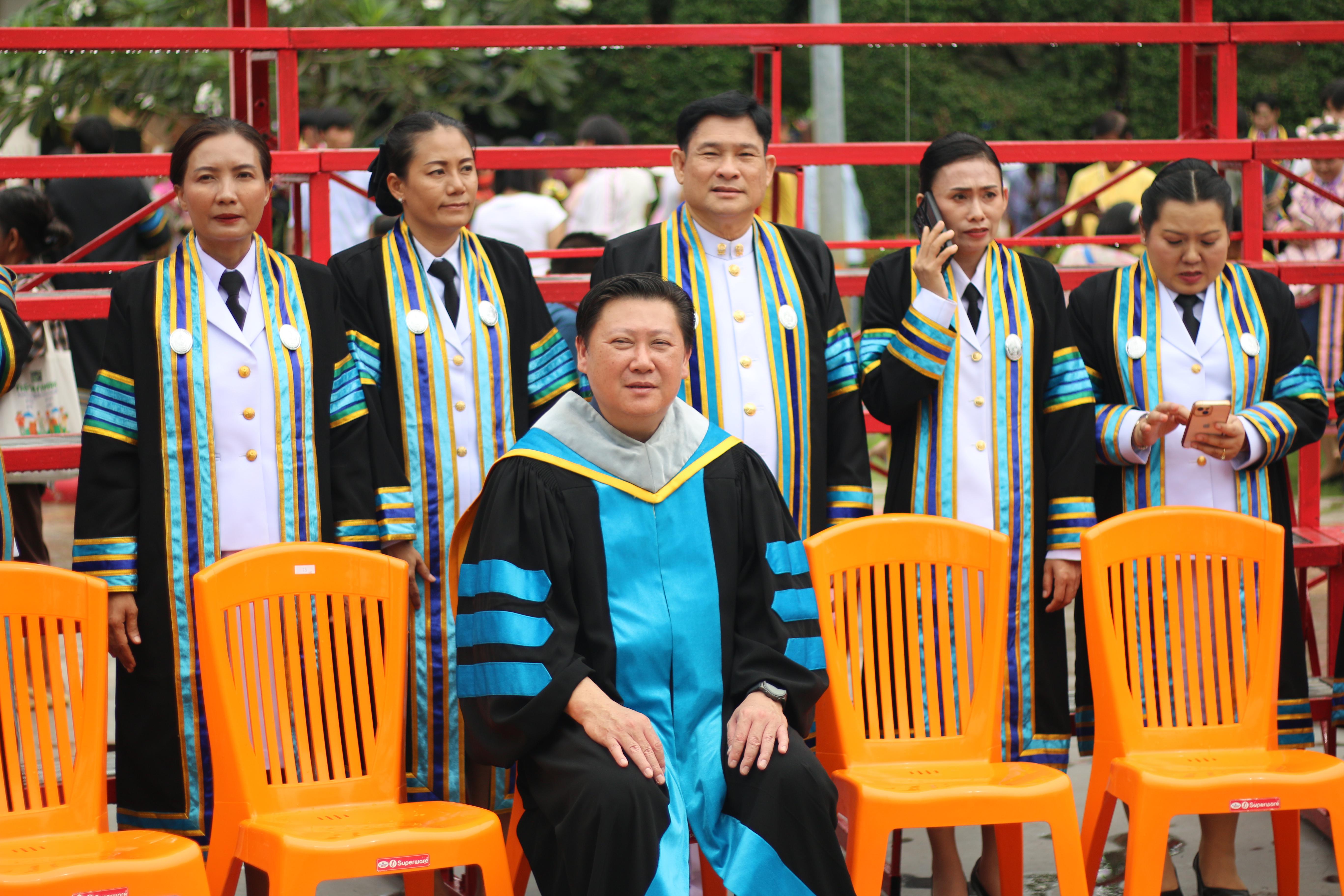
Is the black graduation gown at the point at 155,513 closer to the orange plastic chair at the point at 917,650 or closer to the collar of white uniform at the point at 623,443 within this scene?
the collar of white uniform at the point at 623,443

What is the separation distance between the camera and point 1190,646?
346 centimetres

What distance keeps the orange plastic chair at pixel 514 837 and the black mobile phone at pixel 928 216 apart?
1.27 m

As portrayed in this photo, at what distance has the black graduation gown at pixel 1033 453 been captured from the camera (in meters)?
3.57

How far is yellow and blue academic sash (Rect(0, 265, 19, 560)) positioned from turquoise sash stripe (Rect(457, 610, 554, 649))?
1.21 m

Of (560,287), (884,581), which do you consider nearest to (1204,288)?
(884,581)

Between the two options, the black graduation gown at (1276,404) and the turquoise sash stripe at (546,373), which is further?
the black graduation gown at (1276,404)

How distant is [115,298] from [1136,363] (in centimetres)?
241

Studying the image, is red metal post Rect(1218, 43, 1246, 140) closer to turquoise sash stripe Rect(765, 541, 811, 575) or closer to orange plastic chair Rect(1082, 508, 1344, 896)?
orange plastic chair Rect(1082, 508, 1344, 896)

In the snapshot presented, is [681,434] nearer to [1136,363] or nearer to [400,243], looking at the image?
[400,243]

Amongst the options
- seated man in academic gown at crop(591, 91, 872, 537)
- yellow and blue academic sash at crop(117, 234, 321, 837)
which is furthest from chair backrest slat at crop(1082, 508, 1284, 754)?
yellow and blue academic sash at crop(117, 234, 321, 837)

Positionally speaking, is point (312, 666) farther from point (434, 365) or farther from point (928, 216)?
point (928, 216)

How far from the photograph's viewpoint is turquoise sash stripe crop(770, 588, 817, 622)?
2969 millimetres

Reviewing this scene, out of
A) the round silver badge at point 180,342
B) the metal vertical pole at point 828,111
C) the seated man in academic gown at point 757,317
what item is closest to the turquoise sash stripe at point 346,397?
the round silver badge at point 180,342

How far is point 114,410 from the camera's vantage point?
3.19m
